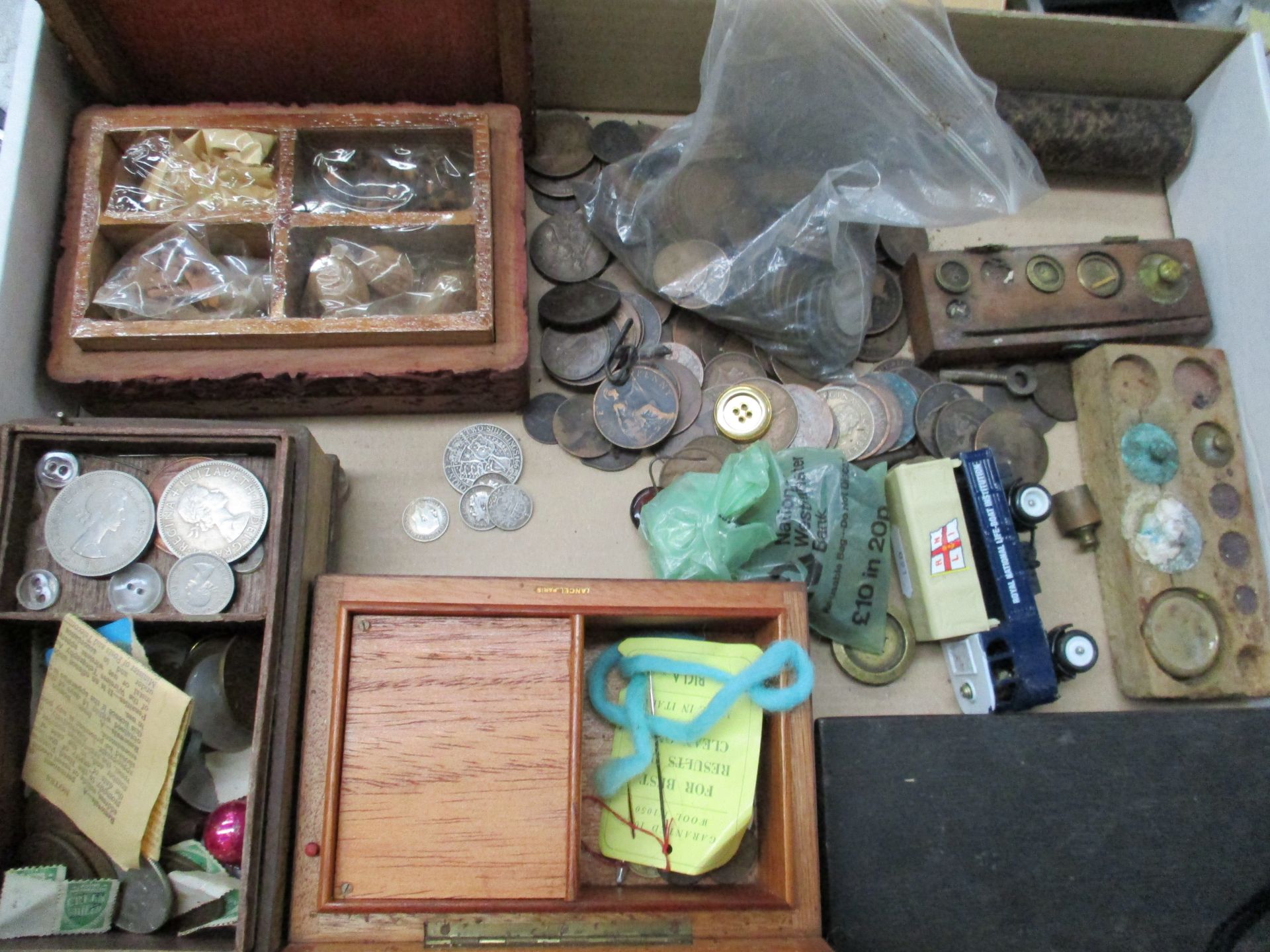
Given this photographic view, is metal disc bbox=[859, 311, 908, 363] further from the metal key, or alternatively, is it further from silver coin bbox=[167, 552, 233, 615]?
silver coin bbox=[167, 552, 233, 615]

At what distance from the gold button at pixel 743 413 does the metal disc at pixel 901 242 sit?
0.40m

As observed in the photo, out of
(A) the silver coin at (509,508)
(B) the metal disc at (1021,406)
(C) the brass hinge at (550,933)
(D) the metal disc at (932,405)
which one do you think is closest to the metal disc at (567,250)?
(A) the silver coin at (509,508)

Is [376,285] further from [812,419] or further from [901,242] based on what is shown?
[901,242]

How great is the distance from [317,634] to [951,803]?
2.90ft

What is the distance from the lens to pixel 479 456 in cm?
152

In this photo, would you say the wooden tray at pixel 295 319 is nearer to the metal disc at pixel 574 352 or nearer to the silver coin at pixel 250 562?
the metal disc at pixel 574 352

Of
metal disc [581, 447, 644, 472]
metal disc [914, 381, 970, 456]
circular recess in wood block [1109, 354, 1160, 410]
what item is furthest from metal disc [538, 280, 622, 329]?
circular recess in wood block [1109, 354, 1160, 410]

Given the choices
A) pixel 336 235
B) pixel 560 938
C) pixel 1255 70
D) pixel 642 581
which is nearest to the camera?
pixel 560 938

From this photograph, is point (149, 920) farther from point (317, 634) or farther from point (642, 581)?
point (642, 581)

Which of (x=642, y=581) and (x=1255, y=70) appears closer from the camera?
(x=642, y=581)

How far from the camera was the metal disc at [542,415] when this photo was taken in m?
1.54

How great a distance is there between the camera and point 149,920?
112 centimetres

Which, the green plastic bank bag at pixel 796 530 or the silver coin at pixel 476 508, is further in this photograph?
the silver coin at pixel 476 508

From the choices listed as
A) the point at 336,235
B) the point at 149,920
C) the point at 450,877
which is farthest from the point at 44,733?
the point at 336,235
